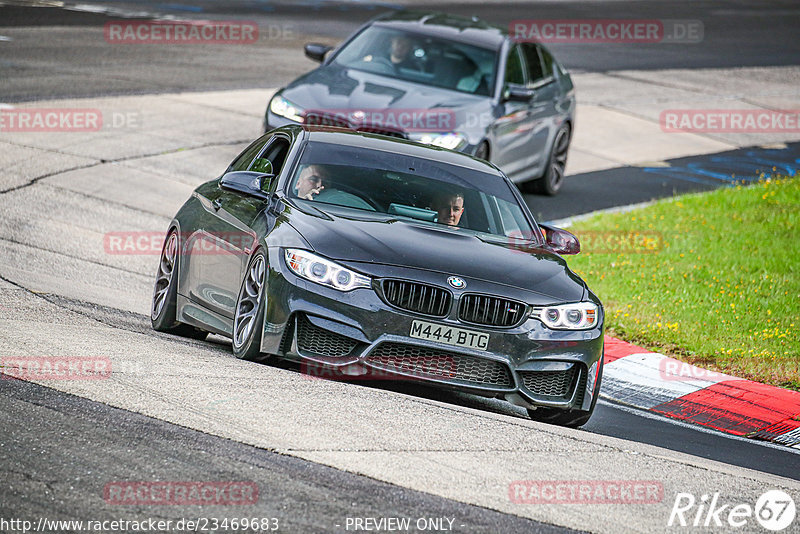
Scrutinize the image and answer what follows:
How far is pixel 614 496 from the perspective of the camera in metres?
5.63

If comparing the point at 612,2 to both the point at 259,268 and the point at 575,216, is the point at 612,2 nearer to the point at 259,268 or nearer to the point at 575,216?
the point at 575,216

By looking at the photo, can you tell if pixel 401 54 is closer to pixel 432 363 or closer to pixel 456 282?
pixel 456 282

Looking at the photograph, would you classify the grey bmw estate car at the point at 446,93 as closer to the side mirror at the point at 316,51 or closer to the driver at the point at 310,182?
the side mirror at the point at 316,51

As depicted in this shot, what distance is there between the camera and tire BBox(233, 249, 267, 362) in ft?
23.8

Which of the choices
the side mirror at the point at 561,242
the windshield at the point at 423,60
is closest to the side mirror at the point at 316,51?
the windshield at the point at 423,60

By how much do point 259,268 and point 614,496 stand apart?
2778 millimetres

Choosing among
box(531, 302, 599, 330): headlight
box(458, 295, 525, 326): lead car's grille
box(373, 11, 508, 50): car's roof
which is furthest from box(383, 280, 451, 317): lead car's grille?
box(373, 11, 508, 50): car's roof

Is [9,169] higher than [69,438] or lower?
lower

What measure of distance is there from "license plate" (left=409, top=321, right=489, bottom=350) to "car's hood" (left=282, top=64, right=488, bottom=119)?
21.6 feet

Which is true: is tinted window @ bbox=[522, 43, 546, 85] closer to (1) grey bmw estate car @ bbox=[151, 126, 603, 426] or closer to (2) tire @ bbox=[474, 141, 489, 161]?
(2) tire @ bbox=[474, 141, 489, 161]

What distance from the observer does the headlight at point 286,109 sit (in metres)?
13.5

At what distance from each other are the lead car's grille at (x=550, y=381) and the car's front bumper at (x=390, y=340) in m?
0.01

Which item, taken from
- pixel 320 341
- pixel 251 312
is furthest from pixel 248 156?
pixel 320 341

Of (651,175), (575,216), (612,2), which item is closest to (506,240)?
(575,216)
